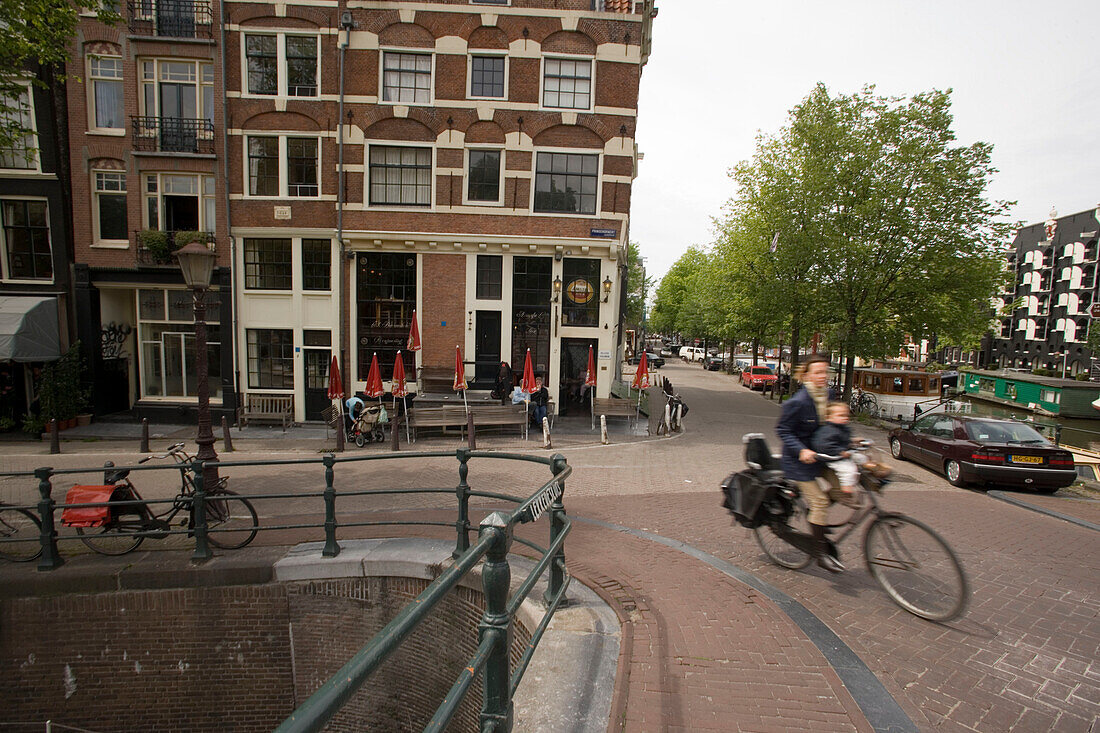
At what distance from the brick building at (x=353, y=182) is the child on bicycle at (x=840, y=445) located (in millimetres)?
12324

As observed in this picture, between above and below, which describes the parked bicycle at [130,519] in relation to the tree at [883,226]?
below

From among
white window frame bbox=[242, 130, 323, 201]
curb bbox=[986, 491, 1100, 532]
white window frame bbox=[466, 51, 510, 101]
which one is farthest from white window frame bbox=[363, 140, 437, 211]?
curb bbox=[986, 491, 1100, 532]

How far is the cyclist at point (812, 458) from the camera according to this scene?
4734mm

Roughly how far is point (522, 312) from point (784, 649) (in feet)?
46.7

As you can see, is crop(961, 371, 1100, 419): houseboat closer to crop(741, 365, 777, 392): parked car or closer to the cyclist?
crop(741, 365, 777, 392): parked car

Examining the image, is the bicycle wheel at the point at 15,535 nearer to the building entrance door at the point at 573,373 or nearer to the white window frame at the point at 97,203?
the white window frame at the point at 97,203

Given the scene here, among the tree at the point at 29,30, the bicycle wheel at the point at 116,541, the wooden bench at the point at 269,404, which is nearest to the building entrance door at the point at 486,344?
the wooden bench at the point at 269,404

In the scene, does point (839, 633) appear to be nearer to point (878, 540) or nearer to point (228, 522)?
point (878, 540)

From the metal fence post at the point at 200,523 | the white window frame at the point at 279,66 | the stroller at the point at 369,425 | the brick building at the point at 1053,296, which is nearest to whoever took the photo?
the metal fence post at the point at 200,523

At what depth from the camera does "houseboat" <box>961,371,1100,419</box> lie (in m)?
29.6

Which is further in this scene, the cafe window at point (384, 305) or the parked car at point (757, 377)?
the parked car at point (757, 377)

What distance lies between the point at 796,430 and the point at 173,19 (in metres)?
20.7

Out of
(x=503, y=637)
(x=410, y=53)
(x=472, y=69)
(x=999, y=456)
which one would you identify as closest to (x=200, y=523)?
(x=503, y=637)

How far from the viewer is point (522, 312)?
17375 mm
